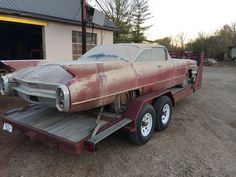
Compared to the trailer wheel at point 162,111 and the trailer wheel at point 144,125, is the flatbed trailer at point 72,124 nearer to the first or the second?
the trailer wheel at point 144,125

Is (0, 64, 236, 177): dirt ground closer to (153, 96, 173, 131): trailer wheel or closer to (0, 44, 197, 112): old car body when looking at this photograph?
(153, 96, 173, 131): trailer wheel

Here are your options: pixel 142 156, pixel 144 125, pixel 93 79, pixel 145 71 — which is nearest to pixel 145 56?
pixel 145 71

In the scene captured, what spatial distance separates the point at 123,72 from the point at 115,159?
1480mm

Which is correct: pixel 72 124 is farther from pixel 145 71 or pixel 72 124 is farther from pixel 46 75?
pixel 145 71

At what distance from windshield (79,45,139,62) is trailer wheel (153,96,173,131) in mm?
1169

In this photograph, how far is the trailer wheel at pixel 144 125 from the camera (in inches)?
146

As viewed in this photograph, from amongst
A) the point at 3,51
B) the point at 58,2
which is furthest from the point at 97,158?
the point at 3,51

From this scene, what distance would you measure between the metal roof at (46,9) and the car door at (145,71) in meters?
5.97

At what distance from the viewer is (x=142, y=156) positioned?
11.7 ft

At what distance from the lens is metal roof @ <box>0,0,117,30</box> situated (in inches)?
318

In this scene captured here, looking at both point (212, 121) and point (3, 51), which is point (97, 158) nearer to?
point (212, 121)

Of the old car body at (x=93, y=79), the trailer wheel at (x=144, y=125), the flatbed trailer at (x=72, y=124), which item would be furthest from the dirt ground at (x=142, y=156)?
the old car body at (x=93, y=79)

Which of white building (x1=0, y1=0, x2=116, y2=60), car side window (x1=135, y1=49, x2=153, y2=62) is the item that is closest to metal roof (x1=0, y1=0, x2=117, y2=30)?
white building (x1=0, y1=0, x2=116, y2=60)

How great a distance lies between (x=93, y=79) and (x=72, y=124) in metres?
0.95
